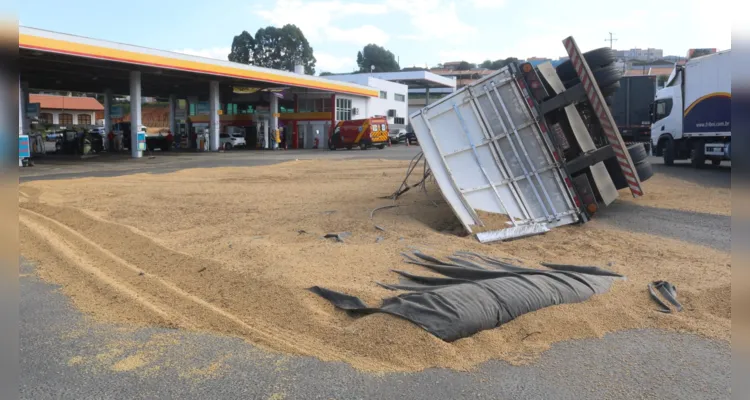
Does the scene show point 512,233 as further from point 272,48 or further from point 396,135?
point 272,48

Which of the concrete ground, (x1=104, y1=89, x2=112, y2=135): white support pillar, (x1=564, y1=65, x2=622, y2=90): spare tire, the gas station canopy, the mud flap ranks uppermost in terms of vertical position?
the gas station canopy

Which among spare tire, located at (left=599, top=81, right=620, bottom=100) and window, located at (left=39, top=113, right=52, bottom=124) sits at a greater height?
window, located at (left=39, top=113, right=52, bottom=124)

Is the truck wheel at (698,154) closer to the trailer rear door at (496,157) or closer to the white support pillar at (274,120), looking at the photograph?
the trailer rear door at (496,157)

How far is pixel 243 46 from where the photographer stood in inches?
4803

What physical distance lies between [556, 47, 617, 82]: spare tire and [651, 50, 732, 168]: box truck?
8304 mm

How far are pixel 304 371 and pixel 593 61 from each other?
899 cm

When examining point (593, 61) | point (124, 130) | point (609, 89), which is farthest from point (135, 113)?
point (609, 89)

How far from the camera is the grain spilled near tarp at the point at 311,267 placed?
4812mm

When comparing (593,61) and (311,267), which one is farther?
(593,61)

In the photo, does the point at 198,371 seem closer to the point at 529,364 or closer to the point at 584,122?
the point at 529,364

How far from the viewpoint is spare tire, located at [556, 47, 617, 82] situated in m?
10.7

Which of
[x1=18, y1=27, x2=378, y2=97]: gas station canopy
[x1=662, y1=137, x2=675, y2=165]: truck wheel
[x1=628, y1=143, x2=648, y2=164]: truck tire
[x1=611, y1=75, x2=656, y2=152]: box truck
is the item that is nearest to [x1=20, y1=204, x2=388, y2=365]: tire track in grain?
[x1=628, y1=143, x2=648, y2=164]: truck tire

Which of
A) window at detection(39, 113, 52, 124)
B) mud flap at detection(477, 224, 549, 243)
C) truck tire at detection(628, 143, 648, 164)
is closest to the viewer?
mud flap at detection(477, 224, 549, 243)

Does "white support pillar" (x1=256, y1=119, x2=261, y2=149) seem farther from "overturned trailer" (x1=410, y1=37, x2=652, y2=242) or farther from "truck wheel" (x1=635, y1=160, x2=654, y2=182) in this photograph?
"truck wheel" (x1=635, y1=160, x2=654, y2=182)
